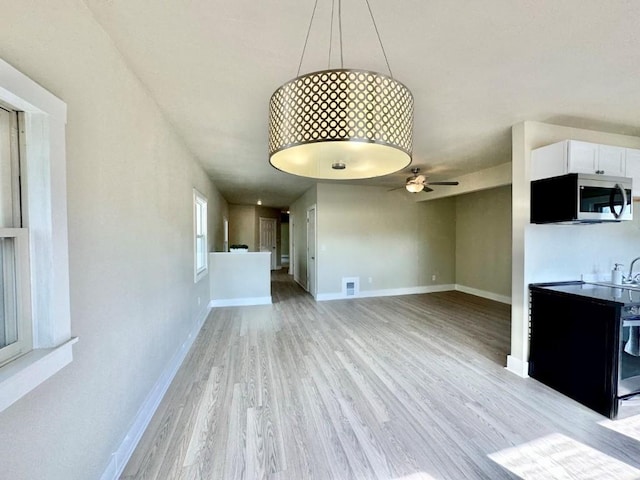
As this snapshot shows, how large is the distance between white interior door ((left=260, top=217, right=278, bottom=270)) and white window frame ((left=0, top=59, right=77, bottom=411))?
905cm

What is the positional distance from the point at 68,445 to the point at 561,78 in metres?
3.44

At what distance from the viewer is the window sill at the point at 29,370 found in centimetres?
80

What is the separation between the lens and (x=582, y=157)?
2.35 meters

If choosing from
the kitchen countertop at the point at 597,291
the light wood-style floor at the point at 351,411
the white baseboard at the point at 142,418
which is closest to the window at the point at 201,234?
the light wood-style floor at the point at 351,411

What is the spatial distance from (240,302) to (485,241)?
17.4 feet

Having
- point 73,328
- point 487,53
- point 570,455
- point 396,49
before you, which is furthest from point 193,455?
point 487,53

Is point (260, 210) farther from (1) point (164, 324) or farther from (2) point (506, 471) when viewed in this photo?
(2) point (506, 471)

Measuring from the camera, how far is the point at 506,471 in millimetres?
1534

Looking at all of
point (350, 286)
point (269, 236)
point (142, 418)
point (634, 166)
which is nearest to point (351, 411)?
point (142, 418)

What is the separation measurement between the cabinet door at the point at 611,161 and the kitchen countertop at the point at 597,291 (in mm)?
1045

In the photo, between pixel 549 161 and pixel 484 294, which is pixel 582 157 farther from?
pixel 484 294

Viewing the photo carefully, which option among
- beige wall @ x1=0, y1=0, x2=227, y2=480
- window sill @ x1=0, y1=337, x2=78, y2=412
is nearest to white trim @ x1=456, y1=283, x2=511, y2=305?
beige wall @ x1=0, y1=0, x2=227, y2=480

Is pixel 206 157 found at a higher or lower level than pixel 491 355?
higher

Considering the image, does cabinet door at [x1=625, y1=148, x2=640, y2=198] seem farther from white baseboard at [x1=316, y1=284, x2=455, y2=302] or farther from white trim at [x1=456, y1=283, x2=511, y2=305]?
white baseboard at [x1=316, y1=284, x2=455, y2=302]
